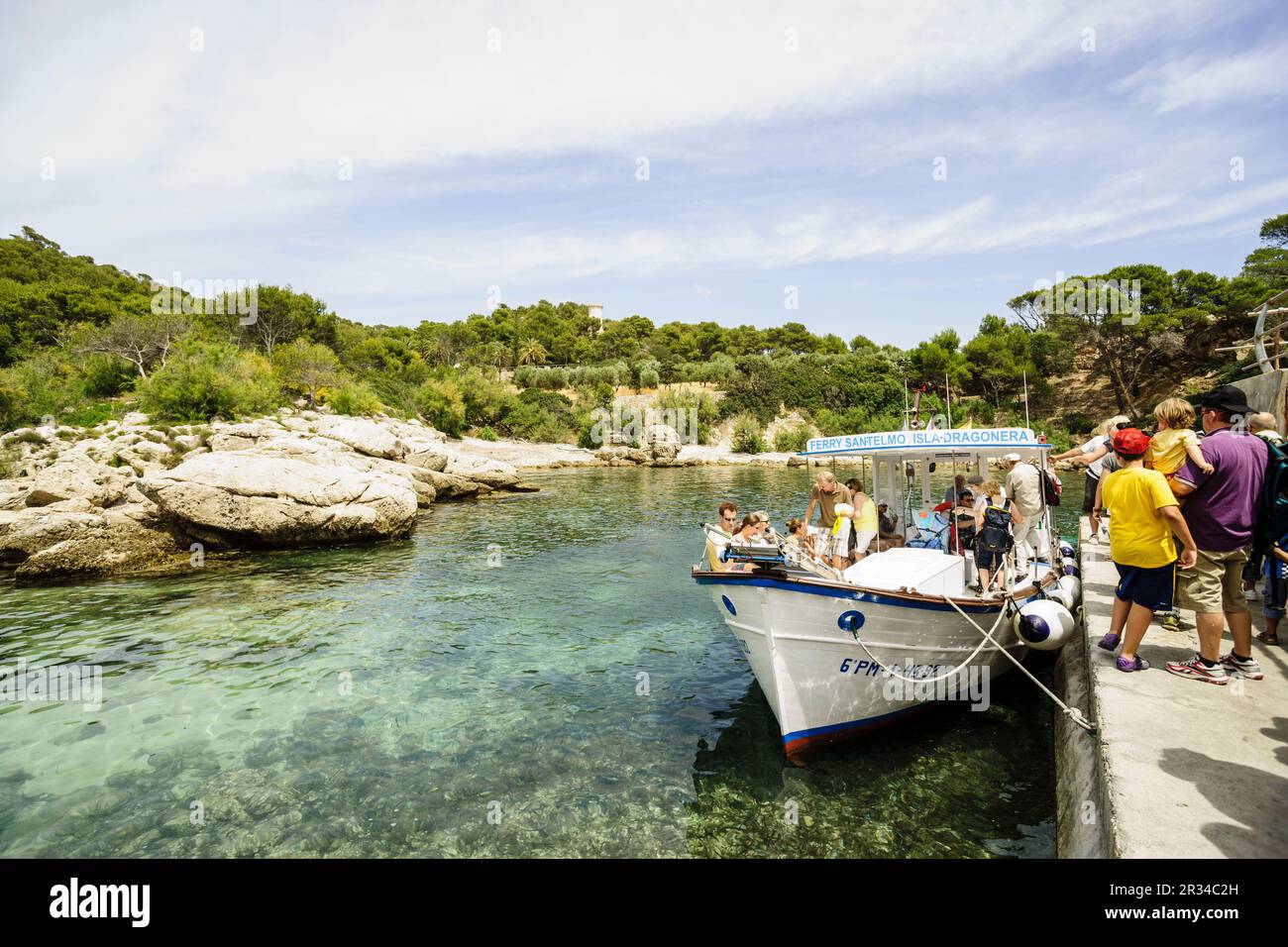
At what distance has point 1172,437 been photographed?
6223 mm

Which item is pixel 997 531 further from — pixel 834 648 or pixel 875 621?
pixel 834 648

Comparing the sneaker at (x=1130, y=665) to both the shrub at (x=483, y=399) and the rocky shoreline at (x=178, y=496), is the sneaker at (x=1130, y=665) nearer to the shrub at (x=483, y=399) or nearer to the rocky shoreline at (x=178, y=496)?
the rocky shoreline at (x=178, y=496)

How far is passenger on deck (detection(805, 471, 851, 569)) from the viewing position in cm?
969

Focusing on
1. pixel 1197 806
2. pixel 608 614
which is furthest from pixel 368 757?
pixel 1197 806

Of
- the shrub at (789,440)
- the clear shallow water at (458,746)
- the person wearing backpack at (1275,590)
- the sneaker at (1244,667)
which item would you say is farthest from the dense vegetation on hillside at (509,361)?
the sneaker at (1244,667)

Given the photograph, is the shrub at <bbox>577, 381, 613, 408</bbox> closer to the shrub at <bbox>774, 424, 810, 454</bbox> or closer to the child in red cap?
the shrub at <bbox>774, 424, 810, 454</bbox>

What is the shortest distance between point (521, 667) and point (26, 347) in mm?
64274

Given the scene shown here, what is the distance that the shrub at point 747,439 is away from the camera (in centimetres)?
6250

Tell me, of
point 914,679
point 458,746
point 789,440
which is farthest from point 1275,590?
point 789,440

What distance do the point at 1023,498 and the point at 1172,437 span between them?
11.4 ft

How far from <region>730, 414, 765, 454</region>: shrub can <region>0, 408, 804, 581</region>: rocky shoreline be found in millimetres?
37434

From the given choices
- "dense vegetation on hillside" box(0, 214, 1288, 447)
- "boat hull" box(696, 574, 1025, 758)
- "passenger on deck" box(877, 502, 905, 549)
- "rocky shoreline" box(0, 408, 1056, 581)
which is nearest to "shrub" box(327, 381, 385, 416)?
"dense vegetation on hillside" box(0, 214, 1288, 447)

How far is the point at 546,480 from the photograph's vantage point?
43.2 meters

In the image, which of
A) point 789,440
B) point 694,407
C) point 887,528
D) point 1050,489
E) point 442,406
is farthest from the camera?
point 694,407
